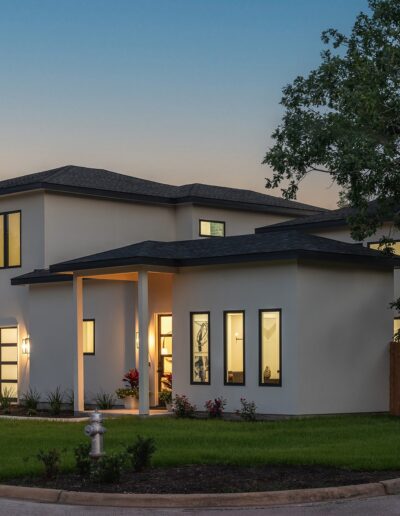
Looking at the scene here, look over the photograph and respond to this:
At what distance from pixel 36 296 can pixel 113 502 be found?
2016cm

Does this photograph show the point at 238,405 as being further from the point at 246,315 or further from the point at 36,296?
the point at 36,296

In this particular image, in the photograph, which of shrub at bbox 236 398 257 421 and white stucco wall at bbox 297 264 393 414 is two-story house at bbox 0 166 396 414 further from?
shrub at bbox 236 398 257 421

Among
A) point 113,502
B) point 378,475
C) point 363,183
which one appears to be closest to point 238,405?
point 363,183

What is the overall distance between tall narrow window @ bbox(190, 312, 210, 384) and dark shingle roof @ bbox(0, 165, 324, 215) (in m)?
8.20

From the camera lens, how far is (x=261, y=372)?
25.0m

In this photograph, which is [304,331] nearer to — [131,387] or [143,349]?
[143,349]

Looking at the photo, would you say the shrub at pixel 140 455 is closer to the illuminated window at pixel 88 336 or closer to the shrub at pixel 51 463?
the shrub at pixel 51 463

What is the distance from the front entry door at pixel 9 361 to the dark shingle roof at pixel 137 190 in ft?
15.1

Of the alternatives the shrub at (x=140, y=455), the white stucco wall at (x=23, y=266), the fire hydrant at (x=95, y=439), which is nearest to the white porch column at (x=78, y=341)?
the white stucco wall at (x=23, y=266)

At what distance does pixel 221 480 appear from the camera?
13742 mm

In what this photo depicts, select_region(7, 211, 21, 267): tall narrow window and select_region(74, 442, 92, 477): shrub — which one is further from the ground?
select_region(7, 211, 21, 267): tall narrow window

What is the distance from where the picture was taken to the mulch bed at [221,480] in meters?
13.2

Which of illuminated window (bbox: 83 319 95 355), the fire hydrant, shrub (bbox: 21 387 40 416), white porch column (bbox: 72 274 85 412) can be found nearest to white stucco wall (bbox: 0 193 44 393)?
shrub (bbox: 21 387 40 416)

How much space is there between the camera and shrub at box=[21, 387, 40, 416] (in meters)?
29.4
